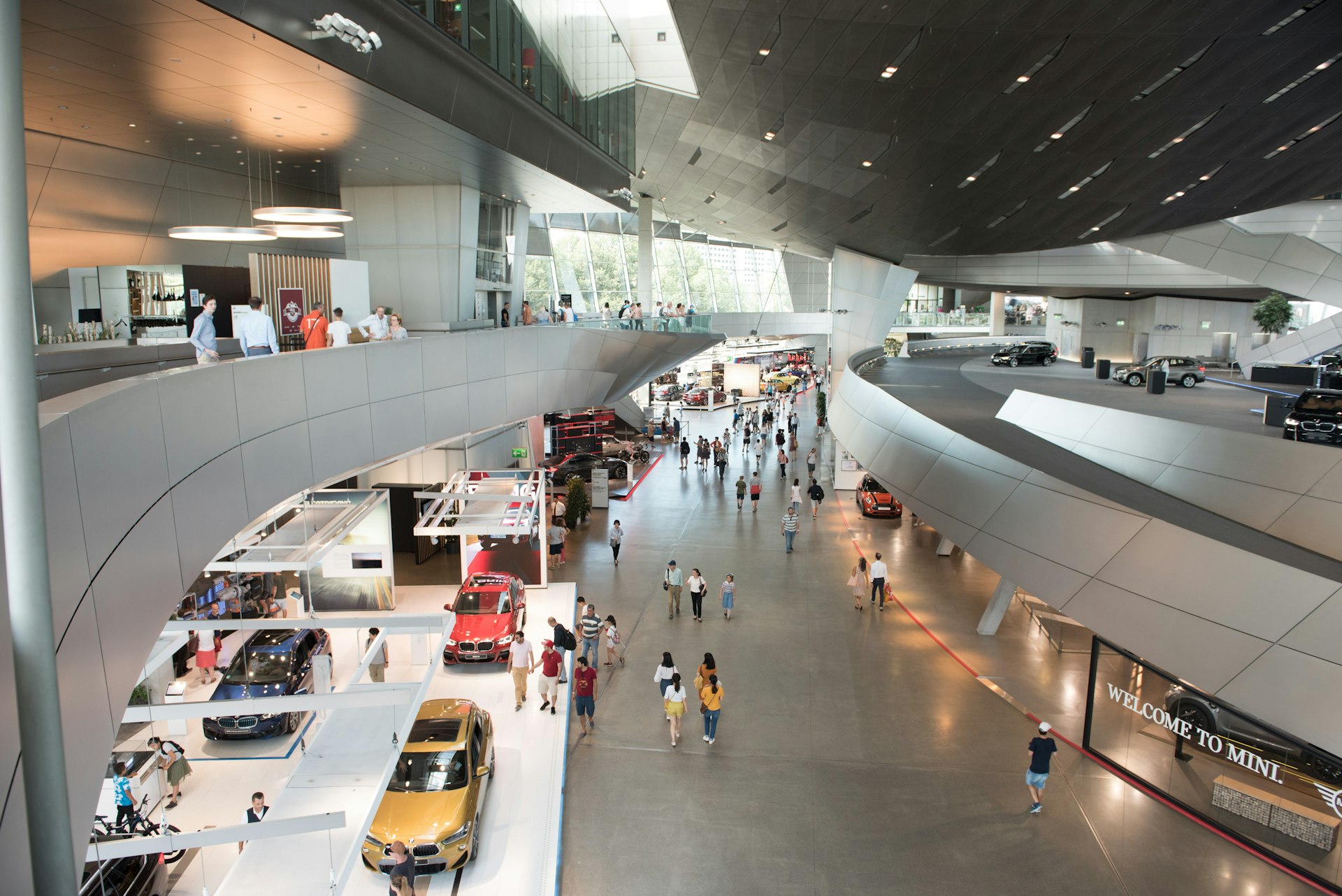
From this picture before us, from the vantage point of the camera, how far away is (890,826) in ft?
33.0

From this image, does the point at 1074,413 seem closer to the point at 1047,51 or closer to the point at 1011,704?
the point at 1011,704

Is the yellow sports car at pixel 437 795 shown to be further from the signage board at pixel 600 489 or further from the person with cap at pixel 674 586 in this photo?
the signage board at pixel 600 489

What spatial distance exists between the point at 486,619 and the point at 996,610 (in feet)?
33.8

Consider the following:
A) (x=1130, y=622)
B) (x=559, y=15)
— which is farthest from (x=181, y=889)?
→ (x=559, y=15)

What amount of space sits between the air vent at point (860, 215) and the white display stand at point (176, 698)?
27976 millimetres

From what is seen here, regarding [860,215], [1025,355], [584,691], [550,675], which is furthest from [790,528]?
[1025,355]

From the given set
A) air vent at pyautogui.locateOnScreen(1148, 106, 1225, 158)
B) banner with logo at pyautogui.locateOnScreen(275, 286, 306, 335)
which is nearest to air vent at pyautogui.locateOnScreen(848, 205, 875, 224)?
air vent at pyautogui.locateOnScreen(1148, 106, 1225, 158)

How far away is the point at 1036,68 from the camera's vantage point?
1766 cm

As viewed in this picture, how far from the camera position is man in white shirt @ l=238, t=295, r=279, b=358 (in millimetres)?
9773

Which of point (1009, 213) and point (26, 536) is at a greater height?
point (1009, 213)

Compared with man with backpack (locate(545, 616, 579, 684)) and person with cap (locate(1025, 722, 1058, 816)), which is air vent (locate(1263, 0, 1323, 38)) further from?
man with backpack (locate(545, 616, 579, 684))

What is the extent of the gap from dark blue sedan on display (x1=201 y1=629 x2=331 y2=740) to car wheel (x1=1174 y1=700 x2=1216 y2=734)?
12001 mm

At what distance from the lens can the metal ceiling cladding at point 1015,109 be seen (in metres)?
16.0

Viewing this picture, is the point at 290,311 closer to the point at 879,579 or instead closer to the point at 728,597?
the point at 728,597
